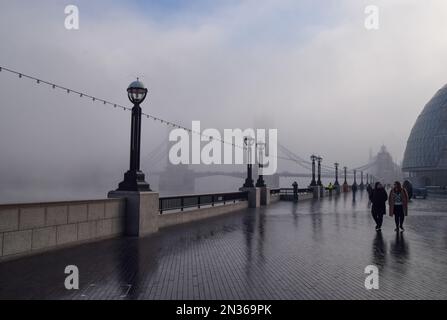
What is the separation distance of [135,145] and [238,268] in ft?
20.6

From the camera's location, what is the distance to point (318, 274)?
6.38 metres

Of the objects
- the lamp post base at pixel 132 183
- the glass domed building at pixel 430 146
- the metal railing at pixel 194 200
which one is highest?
the glass domed building at pixel 430 146

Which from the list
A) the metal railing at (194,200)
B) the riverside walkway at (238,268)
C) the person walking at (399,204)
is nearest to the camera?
the riverside walkway at (238,268)

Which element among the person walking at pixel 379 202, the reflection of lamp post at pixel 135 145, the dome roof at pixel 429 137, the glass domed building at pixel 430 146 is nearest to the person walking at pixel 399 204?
the person walking at pixel 379 202

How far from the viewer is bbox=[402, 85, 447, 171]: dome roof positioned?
3664 inches

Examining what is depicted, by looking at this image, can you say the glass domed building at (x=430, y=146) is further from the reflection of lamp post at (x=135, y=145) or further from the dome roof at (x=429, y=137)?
the reflection of lamp post at (x=135, y=145)

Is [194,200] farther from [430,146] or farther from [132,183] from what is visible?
[430,146]

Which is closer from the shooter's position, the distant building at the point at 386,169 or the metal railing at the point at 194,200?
the metal railing at the point at 194,200

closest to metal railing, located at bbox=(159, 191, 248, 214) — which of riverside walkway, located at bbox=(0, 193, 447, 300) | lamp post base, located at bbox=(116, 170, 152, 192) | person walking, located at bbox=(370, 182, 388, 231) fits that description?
lamp post base, located at bbox=(116, 170, 152, 192)

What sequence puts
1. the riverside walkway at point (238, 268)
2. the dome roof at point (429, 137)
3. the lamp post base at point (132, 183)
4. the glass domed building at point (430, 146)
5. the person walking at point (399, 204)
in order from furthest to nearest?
the dome roof at point (429, 137), the glass domed building at point (430, 146), the person walking at point (399, 204), the lamp post base at point (132, 183), the riverside walkway at point (238, 268)

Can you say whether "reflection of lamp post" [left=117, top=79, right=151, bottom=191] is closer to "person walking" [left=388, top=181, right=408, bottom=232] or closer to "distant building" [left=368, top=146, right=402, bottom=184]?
"person walking" [left=388, top=181, right=408, bottom=232]

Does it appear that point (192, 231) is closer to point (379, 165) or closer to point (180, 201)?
point (180, 201)

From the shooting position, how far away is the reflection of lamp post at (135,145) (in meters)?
11.1

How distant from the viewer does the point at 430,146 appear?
95375 mm
